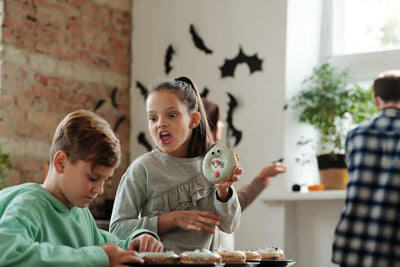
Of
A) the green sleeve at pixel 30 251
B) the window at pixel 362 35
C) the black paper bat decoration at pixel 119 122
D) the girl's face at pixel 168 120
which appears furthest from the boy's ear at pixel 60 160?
the black paper bat decoration at pixel 119 122

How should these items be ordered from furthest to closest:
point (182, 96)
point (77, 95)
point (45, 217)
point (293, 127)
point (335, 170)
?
1. point (77, 95)
2. point (293, 127)
3. point (335, 170)
4. point (182, 96)
5. point (45, 217)

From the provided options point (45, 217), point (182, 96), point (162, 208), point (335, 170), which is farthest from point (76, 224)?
point (335, 170)

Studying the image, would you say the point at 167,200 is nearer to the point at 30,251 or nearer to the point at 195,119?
the point at 195,119

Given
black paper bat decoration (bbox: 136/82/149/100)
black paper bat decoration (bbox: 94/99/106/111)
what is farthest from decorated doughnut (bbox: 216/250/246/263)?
black paper bat decoration (bbox: 136/82/149/100)

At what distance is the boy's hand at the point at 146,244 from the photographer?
1795 millimetres

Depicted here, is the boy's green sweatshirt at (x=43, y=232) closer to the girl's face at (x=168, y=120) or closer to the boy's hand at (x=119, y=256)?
the boy's hand at (x=119, y=256)

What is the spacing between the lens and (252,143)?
14.8ft

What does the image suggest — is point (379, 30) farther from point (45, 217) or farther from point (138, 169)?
point (45, 217)

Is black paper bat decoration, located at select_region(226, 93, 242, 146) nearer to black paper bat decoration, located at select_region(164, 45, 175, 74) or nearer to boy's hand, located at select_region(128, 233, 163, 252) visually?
black paper bat decoration, located at select_region(164, 45, 175, 74)

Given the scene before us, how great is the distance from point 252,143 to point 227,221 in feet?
7.83

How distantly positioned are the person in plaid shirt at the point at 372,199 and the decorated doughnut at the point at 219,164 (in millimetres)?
350

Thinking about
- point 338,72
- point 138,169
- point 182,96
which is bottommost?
point 138,169

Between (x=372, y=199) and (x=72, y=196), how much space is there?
0.84 metres

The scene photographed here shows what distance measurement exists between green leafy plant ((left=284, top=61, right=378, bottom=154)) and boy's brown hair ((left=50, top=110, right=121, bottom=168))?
2.67m
